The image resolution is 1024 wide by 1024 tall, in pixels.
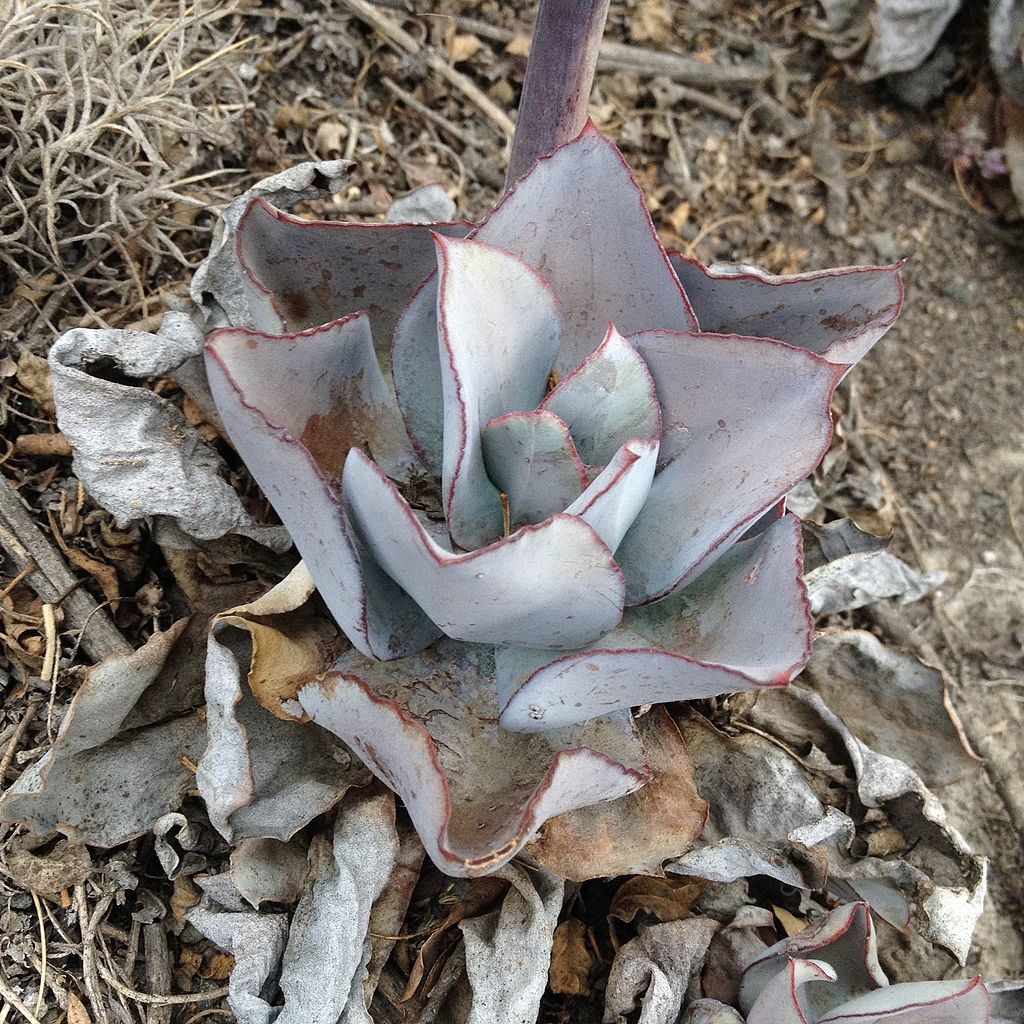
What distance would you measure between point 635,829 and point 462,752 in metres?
0.20

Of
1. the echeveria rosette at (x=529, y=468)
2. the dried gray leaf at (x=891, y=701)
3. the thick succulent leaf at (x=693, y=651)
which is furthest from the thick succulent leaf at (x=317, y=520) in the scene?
the dried gray leaf at (x=891, y=701)

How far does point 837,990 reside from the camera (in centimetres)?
113

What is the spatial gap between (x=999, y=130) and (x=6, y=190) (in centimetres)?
181

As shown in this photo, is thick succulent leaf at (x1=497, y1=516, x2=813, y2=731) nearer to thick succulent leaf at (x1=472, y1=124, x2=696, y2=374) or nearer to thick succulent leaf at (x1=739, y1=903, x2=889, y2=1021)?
thick succulent leaf at (x1=472, y1=124, x2=696, y2=374)

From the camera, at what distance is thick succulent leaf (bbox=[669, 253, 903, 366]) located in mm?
1047

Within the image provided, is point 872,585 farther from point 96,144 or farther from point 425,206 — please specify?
point 96,144

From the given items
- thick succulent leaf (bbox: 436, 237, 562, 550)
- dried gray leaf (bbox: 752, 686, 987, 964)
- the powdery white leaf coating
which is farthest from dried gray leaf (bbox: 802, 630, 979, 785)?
the powdery white leaf coating

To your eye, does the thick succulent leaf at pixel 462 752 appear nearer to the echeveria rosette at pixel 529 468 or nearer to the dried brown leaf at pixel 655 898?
the echeveria rosette at pixel 529 468

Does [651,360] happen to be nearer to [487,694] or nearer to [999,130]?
[487,694]

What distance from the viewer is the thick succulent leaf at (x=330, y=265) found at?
1.04 meters

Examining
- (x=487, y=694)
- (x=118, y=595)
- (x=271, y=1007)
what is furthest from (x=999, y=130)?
(x=271, y=1007)

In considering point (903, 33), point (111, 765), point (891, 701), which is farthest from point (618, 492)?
point (903, 33)

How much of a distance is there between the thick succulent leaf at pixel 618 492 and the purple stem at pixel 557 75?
364 mm

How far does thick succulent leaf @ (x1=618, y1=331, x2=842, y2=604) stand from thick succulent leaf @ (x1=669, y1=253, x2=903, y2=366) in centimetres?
16
